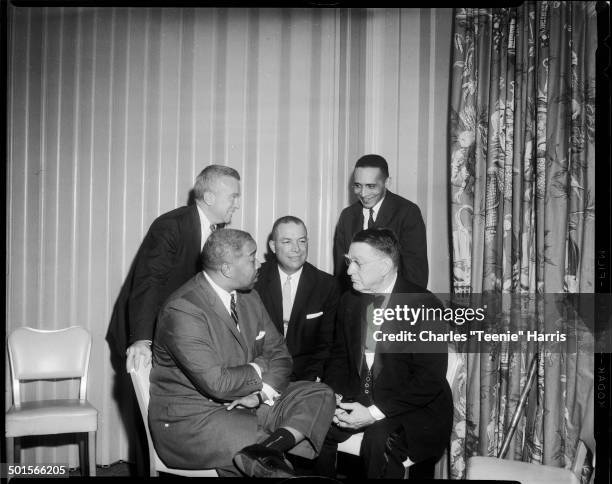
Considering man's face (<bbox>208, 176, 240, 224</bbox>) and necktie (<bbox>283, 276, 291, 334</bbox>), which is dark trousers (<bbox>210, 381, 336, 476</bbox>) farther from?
man's face (<bbox>208, 176, 240, 224</bbox>)

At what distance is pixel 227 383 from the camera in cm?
173

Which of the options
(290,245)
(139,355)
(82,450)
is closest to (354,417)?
(290,245)

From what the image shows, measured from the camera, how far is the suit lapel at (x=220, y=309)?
179 cm

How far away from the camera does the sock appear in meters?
1.72

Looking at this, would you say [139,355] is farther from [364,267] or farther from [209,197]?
[364,267]

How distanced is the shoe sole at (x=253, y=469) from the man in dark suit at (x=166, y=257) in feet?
1.41

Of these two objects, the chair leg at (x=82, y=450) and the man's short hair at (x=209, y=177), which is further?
the chair leg at (x=82, y=450)

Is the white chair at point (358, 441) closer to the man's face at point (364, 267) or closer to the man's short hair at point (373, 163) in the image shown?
the man's face at point (364, 267)

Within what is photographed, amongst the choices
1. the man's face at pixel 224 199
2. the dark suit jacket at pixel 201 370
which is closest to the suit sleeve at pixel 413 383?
the dark suit jacket at pixel 201 370

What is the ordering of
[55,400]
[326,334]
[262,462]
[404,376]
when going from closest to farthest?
[262,462] → [404,376] → [326,334] → [55,400]

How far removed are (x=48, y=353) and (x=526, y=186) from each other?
160cm

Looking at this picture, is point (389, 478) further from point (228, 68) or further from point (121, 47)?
point (121, 47)

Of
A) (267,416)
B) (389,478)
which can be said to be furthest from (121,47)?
(389,478)

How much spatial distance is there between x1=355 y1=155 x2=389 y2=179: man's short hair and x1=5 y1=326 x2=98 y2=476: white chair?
3.38 ft
